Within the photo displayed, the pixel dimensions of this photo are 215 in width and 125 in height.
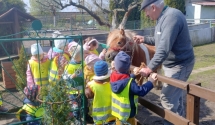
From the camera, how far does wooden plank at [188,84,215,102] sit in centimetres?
215

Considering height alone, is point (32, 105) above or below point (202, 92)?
below

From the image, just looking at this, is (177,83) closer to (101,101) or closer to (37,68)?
(101,101)

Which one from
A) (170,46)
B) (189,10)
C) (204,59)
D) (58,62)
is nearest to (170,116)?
(170,46)

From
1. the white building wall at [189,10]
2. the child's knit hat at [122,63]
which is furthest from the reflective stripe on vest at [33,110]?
the white building wall at [189,10]

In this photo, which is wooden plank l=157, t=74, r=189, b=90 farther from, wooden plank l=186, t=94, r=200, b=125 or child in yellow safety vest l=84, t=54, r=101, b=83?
child in yellow safety vest l=84, t=54, r=101, b=83

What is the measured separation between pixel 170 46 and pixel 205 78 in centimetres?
487

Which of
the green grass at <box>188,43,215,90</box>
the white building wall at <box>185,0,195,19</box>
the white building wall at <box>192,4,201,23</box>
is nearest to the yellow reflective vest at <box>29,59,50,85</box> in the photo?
the green grass at <box>188,43,215,90</box>

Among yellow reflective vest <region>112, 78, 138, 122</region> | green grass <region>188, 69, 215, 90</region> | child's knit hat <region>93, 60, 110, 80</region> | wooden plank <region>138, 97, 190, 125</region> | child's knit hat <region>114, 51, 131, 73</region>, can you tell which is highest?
child's knit hat <region>114, 51, 131, 73</region>

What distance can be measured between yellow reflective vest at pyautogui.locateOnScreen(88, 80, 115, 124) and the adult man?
0.51 m

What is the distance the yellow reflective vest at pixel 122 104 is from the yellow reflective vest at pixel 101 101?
154 mm

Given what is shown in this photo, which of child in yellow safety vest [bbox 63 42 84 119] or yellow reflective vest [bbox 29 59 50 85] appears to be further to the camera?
yellow reflective vest [bbox 29 59 50 85]

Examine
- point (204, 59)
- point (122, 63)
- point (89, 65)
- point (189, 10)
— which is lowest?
point (204, 59)

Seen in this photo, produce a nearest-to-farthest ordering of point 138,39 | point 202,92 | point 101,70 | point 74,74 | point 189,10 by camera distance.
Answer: point 202,92, point 101,70, point 74,74, point 138,39, point 189,10

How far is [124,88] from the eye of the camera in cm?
260
